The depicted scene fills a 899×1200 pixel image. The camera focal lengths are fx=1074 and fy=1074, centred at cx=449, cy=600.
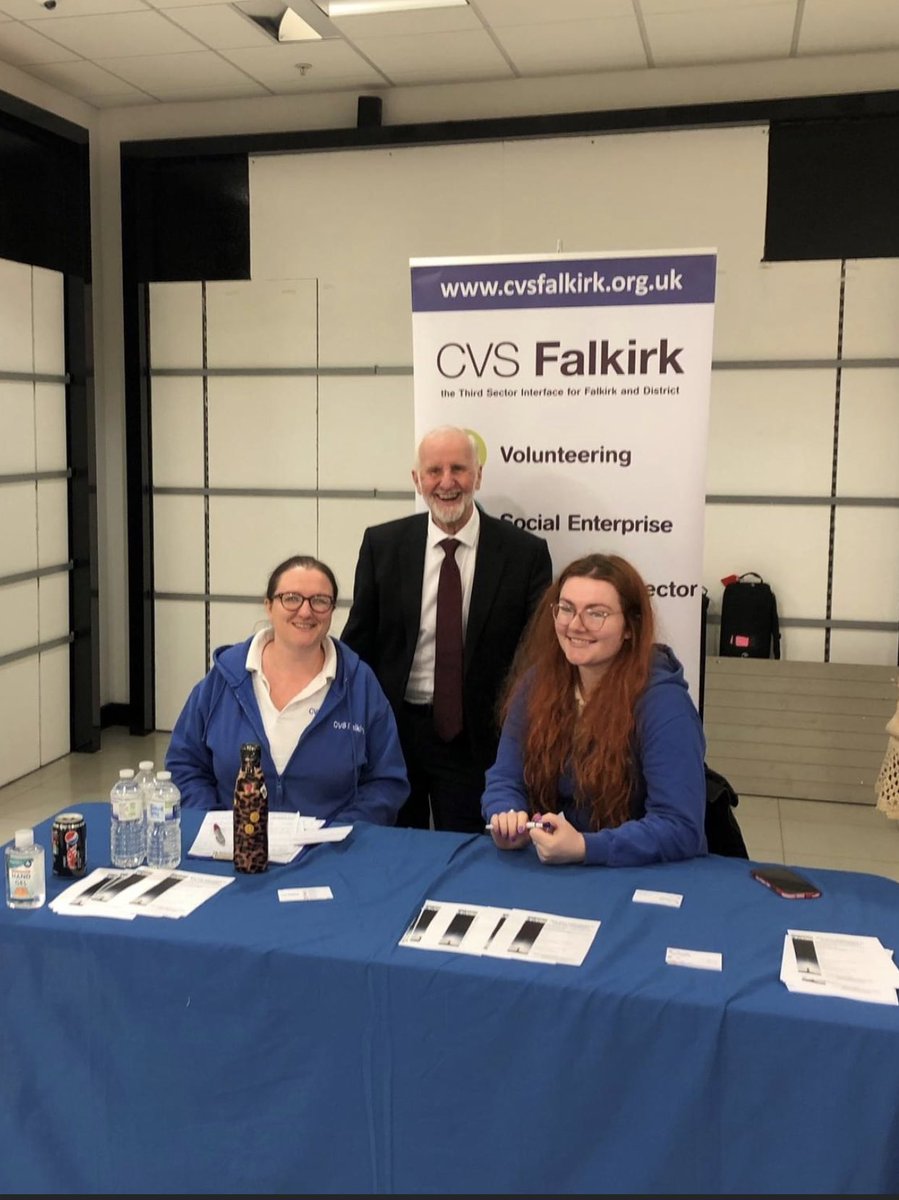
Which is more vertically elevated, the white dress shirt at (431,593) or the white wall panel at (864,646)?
the white dress shirt at (431,593)

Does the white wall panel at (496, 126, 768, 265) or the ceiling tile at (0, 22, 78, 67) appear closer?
the ceiling tile at (0, 22, 78, 67)

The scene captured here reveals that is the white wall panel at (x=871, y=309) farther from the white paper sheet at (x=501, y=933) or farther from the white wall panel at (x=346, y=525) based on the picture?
the white paper sheet at (x=501, y=933)

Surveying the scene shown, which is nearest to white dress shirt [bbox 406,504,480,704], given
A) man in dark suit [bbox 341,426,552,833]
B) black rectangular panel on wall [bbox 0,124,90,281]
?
man in dark suit [bbox 341,426,552,833]

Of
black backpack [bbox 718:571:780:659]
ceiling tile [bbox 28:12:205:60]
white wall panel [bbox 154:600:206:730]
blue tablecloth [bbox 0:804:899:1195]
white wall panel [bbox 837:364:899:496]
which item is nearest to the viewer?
blue tablecloth [bbox 0:804:899:1195]

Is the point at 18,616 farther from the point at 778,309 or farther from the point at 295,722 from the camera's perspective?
the point at 778,309

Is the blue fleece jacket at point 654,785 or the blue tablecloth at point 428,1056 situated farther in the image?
the blue fleece jacket at point 654,785

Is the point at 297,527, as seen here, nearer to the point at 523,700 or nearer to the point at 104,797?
the point at 104,797

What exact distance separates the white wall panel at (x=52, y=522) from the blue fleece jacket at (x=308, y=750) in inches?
125

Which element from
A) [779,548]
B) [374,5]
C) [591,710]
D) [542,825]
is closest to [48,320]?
[374,5]

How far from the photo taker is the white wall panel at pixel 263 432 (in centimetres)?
568

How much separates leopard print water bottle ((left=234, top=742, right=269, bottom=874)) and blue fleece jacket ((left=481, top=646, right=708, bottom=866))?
52 centimetres

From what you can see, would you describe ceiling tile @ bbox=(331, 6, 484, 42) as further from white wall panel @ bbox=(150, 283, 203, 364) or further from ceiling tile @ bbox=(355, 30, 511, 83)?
white wall panel @ bbox=(150, 283, 203, 364)

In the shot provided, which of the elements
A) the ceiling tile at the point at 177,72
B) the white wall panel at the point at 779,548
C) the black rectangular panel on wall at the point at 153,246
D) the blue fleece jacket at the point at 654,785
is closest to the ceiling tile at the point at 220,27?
the ceiling tile at the point at 177,72

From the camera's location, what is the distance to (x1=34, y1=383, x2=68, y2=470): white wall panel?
535 cm
